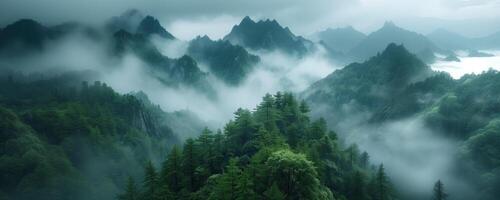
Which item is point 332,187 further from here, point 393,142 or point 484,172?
point 393,142

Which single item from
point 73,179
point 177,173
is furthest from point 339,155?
point 73,179

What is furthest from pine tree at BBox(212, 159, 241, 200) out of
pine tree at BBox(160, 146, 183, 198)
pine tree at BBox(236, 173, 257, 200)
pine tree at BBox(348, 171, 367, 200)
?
pine tree at BBox(348, 171, 367, 200)

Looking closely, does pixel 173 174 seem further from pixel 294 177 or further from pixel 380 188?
pixel 380 188

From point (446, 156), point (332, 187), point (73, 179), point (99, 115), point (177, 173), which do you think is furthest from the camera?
point (99, 115)

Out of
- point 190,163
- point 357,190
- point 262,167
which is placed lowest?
point 357,190

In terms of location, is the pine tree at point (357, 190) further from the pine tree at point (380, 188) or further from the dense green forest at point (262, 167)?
the pine tree at point (380, 188)

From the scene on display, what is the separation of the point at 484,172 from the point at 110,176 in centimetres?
11931

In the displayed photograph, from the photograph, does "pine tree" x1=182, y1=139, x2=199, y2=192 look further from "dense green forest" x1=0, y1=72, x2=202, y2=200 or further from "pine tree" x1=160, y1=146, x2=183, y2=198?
"dense green forest" x1=0, y1=72, x2=202, y2=200

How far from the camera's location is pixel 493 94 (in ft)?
541

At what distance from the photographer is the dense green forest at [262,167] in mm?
44875

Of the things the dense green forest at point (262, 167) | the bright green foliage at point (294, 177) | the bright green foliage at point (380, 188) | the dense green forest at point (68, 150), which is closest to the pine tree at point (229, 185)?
the dense green forest at point (262, 167)

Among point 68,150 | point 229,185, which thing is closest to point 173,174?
point 229,185

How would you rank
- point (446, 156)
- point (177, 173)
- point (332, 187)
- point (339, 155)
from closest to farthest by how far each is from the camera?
point (177, 173), point (332, 187), point (339, 155), point (446, 156)

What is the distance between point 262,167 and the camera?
4716 centimetres
